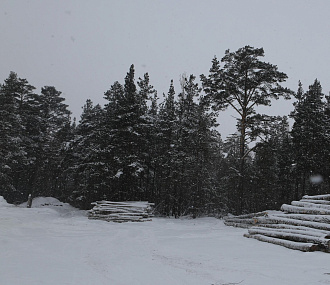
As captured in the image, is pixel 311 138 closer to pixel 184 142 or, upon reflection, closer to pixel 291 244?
pixel 184 142

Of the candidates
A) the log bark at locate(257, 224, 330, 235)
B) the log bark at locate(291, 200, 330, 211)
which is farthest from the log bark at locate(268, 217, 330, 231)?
the log bark at locate(291, 200, 330, 211)

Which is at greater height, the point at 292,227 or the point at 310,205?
the point at 310,205

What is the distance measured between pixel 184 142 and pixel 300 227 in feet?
52.0

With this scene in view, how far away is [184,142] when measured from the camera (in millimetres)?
25062

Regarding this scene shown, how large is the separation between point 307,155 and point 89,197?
77.2 feet

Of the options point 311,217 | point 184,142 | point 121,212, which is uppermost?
point 184,142

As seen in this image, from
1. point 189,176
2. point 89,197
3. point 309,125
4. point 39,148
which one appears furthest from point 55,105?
point 309,125

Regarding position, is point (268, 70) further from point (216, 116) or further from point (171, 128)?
point (171, 128)

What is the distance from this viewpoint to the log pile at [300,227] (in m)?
8.37

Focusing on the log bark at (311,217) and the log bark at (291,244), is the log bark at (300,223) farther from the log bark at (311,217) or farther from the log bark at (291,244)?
the log bark at (291,244)

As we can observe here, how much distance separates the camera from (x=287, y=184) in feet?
112

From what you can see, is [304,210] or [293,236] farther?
[304,210]

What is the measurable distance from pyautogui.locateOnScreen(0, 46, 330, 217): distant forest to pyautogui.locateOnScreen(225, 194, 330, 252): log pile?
9.22m

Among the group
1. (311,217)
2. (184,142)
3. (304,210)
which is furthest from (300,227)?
(184,142)
